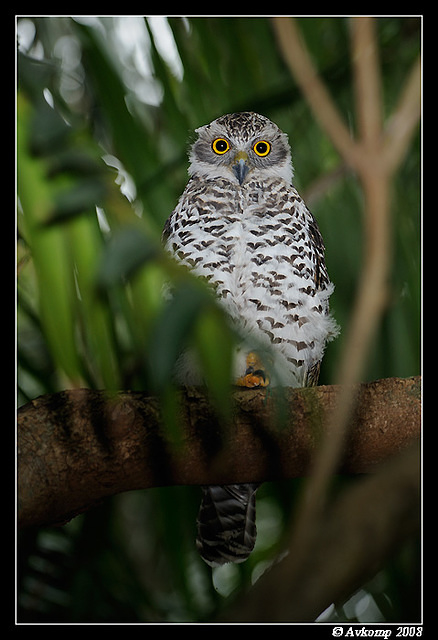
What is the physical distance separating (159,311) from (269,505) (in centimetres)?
77

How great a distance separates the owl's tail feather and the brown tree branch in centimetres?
17

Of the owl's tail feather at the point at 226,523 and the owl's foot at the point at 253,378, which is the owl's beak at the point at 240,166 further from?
the owl's tail feather at the point at 226,523

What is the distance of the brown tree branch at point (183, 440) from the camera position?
2.82ft

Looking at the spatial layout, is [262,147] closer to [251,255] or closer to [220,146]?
[220,146]

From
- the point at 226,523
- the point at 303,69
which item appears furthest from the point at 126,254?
the point at 226,523

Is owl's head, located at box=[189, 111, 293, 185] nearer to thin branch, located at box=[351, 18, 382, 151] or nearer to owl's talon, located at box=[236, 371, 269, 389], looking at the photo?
thin branch, located at box=[351, 18, 382, 151]

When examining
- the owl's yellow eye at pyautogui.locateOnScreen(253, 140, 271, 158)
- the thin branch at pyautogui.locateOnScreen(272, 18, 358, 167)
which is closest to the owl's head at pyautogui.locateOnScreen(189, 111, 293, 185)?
the owl's yellow eye at pyautogui.locateOnScreen(253, 140, 271, 158)

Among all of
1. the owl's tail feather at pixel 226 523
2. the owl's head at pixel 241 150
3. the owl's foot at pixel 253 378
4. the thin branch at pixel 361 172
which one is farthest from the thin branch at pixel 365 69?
the owl's tail feather at pixel 226 523

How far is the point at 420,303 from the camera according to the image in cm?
103

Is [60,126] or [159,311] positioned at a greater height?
[60,126]

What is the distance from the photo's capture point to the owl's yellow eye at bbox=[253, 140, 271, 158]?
1195mm

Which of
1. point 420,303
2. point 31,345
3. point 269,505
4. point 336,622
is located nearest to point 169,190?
point 31,345

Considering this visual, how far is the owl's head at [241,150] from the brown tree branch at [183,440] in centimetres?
47
